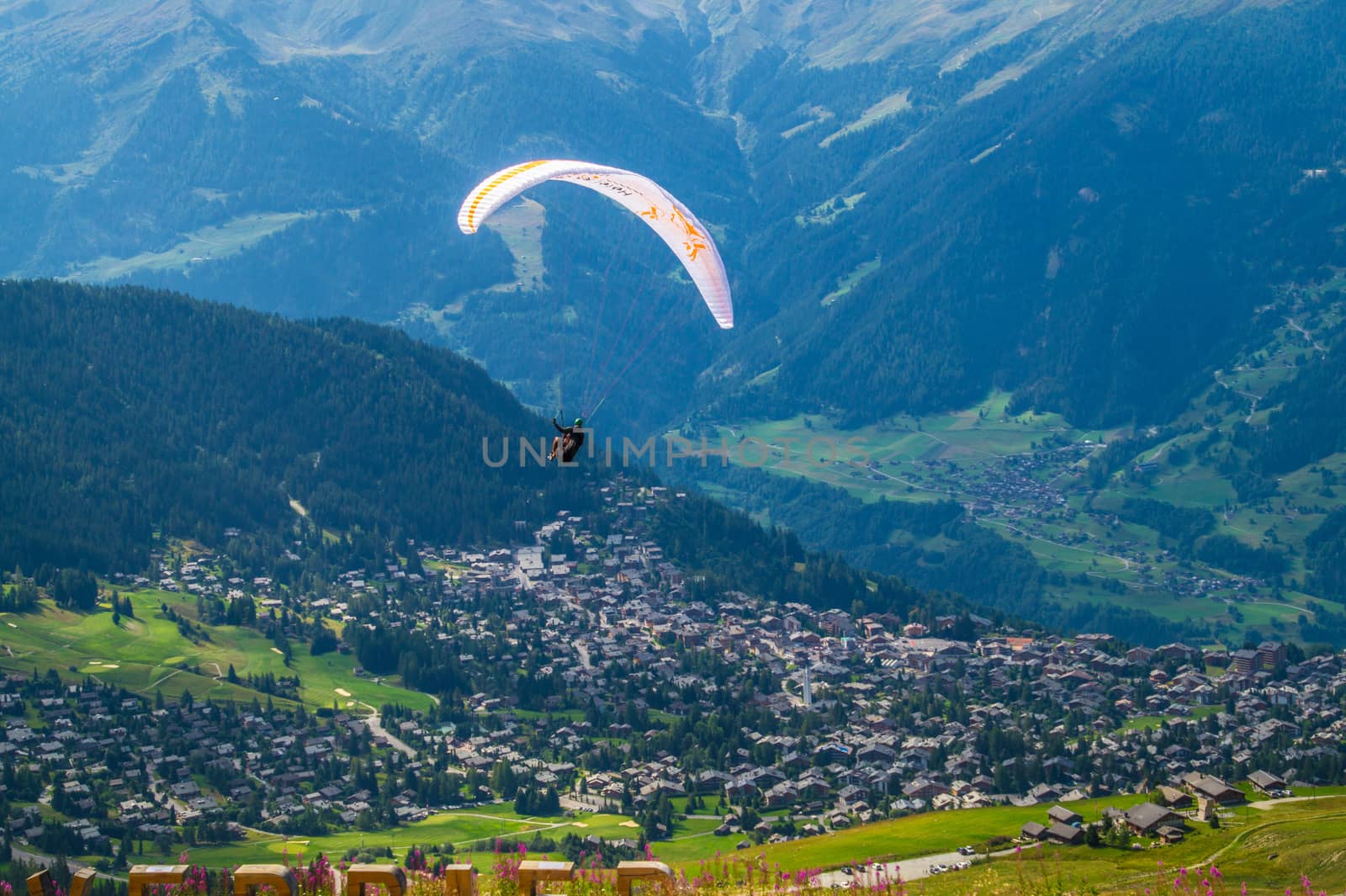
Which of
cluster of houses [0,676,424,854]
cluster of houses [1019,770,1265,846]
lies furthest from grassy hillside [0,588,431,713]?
cluster of houses [1019,770,1265,846]

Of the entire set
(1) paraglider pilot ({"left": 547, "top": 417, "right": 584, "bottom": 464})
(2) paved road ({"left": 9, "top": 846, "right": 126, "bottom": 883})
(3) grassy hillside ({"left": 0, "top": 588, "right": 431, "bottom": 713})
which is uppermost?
(1) paraglider pilot ({"left": 547, "top": 417, "right": 584, "bottom": 464})

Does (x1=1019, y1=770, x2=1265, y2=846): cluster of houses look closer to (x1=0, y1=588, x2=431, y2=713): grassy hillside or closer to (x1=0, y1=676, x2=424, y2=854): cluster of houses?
(x1=0, y1=676, x2=424, y2=854): cluster of houses

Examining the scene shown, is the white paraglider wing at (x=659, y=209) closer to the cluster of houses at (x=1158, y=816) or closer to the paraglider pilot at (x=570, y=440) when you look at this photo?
the paraglider pilot at (x=570, y=440)

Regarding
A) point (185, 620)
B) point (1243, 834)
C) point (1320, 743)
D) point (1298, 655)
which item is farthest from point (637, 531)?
point (1243, 834)

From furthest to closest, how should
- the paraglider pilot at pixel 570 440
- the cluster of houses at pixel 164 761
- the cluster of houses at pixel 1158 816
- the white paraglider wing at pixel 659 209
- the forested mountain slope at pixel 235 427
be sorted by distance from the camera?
the forested mountain slope at pixel 235 427 < the cluster of houses at pixel 164 761 < the white paraglider wing at pixel 659 209 < the cluster of houses at pixel 1158 816 < the paraglider pilot at pixel 570 440

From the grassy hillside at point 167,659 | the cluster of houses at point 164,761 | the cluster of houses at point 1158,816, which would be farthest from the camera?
the grassy hillside at point 167,659

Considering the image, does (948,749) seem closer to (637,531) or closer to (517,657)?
(517,657)

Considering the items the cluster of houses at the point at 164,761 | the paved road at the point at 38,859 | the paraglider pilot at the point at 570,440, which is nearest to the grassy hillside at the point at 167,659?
the cluster of houses at the point at 164,761

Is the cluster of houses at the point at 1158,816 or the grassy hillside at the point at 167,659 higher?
the grassy hillside at the point at 167,659

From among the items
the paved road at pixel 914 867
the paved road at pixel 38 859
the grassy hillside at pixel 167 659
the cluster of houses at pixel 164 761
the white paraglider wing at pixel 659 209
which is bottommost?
the paved road at pixel 914 867
